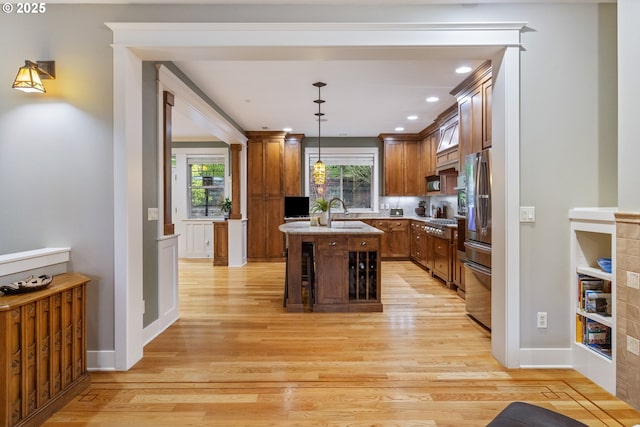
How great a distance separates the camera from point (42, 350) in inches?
77.4

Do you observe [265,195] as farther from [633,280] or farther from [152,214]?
[633,280]

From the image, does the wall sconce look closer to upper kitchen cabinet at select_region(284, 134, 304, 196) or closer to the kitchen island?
the kitchen island

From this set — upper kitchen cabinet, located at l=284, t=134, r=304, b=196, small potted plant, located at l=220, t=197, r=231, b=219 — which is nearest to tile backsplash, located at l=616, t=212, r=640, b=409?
upper kitchen cabinet, located at l=284, t=134, r=304, b=196

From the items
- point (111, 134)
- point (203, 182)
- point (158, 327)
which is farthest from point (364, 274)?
point (203, 182)

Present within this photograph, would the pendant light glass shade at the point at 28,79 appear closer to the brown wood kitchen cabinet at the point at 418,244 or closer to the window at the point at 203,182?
the brown wood kitchen cabinet at the point at 418,244

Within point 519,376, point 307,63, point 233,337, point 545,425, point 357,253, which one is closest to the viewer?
point 545,425

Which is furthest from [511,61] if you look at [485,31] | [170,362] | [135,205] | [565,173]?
[170,362]

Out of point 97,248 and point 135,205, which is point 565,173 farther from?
point 97,248

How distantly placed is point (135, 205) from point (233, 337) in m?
1.47

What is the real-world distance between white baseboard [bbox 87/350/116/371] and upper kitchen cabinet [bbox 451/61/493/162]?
12.2 ft

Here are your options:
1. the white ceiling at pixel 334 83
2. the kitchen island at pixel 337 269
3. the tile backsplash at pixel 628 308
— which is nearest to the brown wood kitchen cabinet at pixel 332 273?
the kitchen island at pixel 337 269

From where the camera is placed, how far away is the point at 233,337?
3201mm

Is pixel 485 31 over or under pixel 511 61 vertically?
over

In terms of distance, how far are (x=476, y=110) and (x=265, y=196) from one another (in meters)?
4.72
